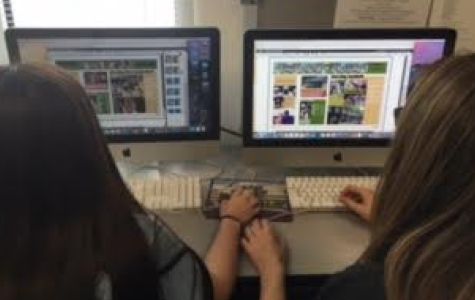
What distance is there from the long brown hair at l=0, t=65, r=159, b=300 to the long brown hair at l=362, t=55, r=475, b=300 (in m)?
0.42

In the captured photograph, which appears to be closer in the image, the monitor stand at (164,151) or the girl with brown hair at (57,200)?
the girl with brown hair at (57,200)

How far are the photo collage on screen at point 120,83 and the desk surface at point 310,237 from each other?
28cm

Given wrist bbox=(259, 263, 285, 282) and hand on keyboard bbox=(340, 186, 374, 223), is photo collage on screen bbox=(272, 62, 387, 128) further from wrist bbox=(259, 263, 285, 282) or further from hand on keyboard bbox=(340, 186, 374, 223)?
wrist bbox=(259, 263, 285, 282)

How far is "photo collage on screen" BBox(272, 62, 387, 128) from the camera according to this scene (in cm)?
132

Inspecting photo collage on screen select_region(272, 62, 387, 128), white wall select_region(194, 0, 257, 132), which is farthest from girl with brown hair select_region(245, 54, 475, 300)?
white wall select_region(194, 0, 257, 132)

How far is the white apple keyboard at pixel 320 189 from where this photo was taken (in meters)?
1.33

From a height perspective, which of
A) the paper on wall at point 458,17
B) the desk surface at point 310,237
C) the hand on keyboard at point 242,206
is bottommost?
the desk surface at point 310,237

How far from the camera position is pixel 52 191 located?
74 centimetres

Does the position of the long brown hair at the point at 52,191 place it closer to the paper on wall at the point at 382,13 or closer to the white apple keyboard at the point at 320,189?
the white apple keyboard at the point at 320,189

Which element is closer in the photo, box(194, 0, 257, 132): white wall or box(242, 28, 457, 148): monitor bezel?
box(242, 28, 457, 148): monitor bezel

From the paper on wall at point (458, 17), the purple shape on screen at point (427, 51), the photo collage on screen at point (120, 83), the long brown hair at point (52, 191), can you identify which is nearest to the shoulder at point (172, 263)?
the long brown hair at point (52, 191)

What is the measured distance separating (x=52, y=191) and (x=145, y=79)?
2.05ft

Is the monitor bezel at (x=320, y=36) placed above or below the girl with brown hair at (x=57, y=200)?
above

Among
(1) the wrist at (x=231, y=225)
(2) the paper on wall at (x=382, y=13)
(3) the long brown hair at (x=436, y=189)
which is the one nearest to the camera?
(3) the long brown hair at (x=436, y=189)
